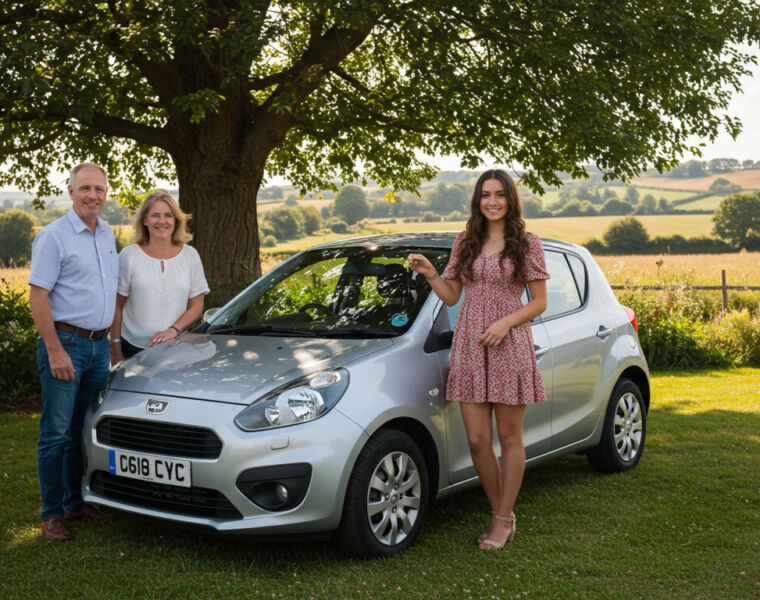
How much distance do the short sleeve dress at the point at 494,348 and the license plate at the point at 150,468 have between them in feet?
4.73

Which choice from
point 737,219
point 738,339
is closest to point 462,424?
point 738,339

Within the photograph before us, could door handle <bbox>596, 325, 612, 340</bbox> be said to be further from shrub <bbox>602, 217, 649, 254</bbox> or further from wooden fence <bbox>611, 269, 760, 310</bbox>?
shrub <bbox>602, 217, 649, 254</bbox>

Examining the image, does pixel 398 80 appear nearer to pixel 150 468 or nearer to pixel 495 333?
pixel 495 333

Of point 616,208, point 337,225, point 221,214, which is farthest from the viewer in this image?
point 616,208

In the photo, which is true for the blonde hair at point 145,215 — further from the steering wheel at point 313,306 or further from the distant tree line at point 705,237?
the distant tree line at point 705,237

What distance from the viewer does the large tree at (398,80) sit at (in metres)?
9.96

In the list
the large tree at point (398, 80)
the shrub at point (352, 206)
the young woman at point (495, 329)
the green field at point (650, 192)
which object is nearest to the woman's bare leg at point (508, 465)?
the young woman at point (495, 329)

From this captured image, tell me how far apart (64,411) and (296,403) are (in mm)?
1462

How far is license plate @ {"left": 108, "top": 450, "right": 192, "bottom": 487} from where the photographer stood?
13.4ft

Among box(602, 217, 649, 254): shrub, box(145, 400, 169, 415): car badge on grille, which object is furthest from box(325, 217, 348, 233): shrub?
box(145, 400, 169, 415): car badge on grille

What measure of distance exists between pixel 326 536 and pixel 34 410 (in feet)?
21.1

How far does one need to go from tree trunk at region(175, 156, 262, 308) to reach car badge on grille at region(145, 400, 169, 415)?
7.04m

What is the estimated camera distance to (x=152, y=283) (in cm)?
532

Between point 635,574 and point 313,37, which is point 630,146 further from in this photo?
point 635,574
